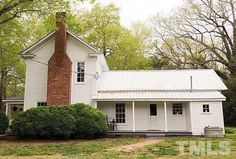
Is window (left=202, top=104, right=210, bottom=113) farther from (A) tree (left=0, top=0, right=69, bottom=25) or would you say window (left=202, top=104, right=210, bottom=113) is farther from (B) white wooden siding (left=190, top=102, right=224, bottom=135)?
(A) tree (left=0, top=0, right=69, bottom=25)

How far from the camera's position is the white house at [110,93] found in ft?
64.3

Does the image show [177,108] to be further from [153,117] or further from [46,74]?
[46,74]

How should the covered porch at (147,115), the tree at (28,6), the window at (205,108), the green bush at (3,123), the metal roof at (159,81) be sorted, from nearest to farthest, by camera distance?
the tree at (28,6) < the green bush at (3,123) < the window at (205,108) < the covered porch at (147,115) < the metal roof at (159,81)

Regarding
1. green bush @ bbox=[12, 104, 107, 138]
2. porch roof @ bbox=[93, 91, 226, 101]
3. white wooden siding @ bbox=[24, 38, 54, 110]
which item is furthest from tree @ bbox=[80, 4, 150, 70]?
green bush @ bbox=[12, 104, 107, 138]

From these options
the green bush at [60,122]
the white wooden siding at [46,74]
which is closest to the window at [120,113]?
the white wooden siding at [46,74]

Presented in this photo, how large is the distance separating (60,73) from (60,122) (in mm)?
4491

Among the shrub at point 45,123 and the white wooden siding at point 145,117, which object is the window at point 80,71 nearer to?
the white wooden siding at point 145,117

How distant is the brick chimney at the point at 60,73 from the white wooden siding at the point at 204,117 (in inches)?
348

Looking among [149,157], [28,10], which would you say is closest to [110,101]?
[28,10]

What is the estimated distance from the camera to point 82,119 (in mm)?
17031

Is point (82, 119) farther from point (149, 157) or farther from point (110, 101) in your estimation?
point (149, 157)

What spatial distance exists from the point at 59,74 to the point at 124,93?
5.05 metres

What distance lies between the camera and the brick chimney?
19.5 metres

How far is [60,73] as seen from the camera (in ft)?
65.3
